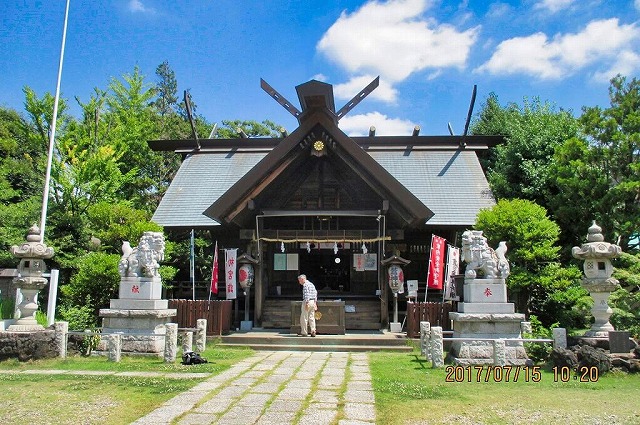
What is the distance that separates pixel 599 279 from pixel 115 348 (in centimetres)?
1031

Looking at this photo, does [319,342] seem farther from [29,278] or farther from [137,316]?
[29,278]

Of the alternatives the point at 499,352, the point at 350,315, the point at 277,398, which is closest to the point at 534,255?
the point at 499,352

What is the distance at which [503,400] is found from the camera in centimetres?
705

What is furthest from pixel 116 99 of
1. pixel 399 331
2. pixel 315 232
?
pixel 399 331

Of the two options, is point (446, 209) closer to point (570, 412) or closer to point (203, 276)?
point (203, 276)

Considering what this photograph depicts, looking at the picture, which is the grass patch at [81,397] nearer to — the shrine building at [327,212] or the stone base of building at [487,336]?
the stone base of building at [487,336]

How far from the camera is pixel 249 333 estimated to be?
15078 millimetres

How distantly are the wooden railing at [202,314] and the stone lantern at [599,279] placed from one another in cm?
941

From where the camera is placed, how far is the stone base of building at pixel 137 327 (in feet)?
37.7

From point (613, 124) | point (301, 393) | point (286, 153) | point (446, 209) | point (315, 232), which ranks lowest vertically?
point (301, 393)

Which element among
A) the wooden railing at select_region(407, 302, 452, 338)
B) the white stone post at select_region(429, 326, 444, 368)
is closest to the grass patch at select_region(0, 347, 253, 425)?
the white stone post at select_region(429, 326, 444, 368)

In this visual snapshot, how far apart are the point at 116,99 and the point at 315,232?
801 inches

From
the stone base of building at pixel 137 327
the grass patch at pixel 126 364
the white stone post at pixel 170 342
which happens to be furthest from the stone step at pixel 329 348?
the white stone post at pixel 170 342

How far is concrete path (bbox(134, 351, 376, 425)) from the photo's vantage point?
19.5 feet
